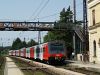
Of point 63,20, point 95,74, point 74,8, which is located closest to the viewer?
point 95,74

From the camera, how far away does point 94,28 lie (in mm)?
48312

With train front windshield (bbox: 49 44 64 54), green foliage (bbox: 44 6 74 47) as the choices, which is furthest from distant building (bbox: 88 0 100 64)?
green foliage (bbox: 44 6 74 47)

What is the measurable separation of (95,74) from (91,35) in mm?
22412

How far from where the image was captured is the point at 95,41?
159 feet

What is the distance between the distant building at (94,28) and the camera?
4672 centimetres

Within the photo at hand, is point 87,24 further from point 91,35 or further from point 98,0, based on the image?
point 98,0

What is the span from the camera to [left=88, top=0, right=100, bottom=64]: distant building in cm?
4672

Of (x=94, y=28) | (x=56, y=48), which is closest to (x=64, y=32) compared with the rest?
(x=94, y=28)

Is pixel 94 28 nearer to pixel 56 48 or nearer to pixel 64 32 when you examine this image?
pixel 56 48

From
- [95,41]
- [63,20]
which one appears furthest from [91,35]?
[63,20]

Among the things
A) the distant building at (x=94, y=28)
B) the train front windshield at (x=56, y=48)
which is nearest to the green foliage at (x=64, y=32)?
the distant building at (x=94, y=28)

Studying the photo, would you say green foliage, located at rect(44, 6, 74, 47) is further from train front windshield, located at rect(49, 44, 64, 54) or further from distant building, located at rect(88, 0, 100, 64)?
train front windshield, located at rect(49, 44, 64, 54)

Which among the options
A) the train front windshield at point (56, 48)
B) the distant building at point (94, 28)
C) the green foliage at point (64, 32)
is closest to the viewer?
the train front windshield at point (56, 48)

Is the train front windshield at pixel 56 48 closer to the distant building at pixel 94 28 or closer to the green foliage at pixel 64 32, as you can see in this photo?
the distant building at pixel 94 28
